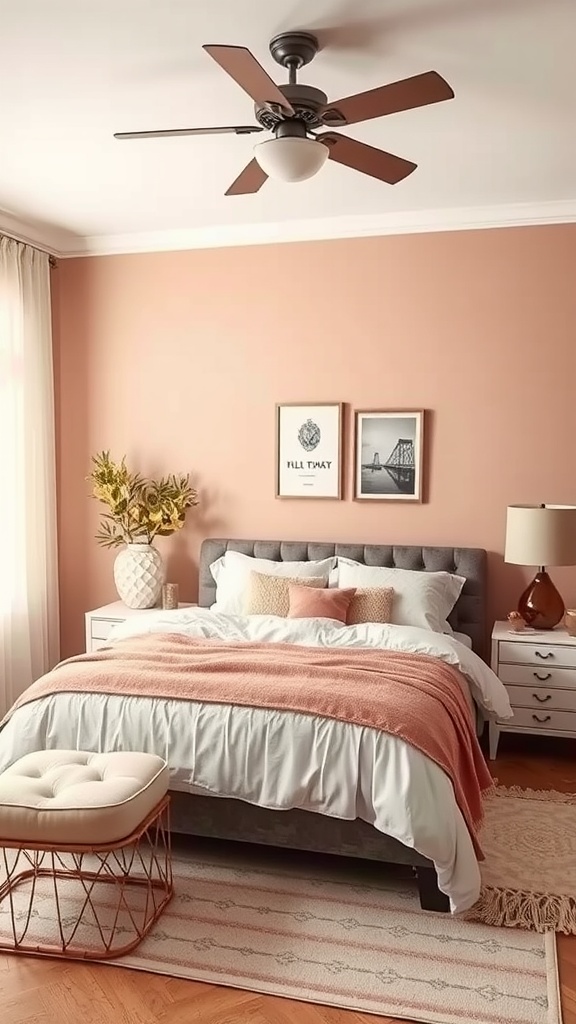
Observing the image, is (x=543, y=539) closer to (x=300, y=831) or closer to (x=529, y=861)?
(x=529, y=861)

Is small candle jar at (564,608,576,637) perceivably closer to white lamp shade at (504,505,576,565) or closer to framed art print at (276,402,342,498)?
white lamp shade at (504,505,576,565)

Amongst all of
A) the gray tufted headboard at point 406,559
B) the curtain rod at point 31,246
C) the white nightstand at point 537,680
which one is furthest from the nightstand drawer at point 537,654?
the curtain rod at point 31,246

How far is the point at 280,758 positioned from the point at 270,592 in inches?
63.0

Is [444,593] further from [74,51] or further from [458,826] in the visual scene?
[74,51]

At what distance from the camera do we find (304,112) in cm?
284

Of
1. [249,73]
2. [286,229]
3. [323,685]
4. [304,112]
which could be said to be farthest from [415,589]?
[249,73]

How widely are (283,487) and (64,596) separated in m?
1.63

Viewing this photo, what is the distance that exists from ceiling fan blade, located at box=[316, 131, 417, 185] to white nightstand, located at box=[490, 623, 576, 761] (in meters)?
2.37

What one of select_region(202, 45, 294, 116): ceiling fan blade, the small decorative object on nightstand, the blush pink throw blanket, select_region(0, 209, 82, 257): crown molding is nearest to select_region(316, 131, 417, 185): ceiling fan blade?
select_region(202, 45, 294, 116): ceiling fan blade

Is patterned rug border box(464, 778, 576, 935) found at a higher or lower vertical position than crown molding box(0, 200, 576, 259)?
lower

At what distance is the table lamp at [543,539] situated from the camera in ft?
14.4

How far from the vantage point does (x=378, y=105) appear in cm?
269

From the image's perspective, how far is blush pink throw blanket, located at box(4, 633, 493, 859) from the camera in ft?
10.3

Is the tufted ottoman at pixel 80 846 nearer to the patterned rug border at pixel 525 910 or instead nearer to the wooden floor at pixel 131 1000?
the wooden floor at pixel 131 1000
